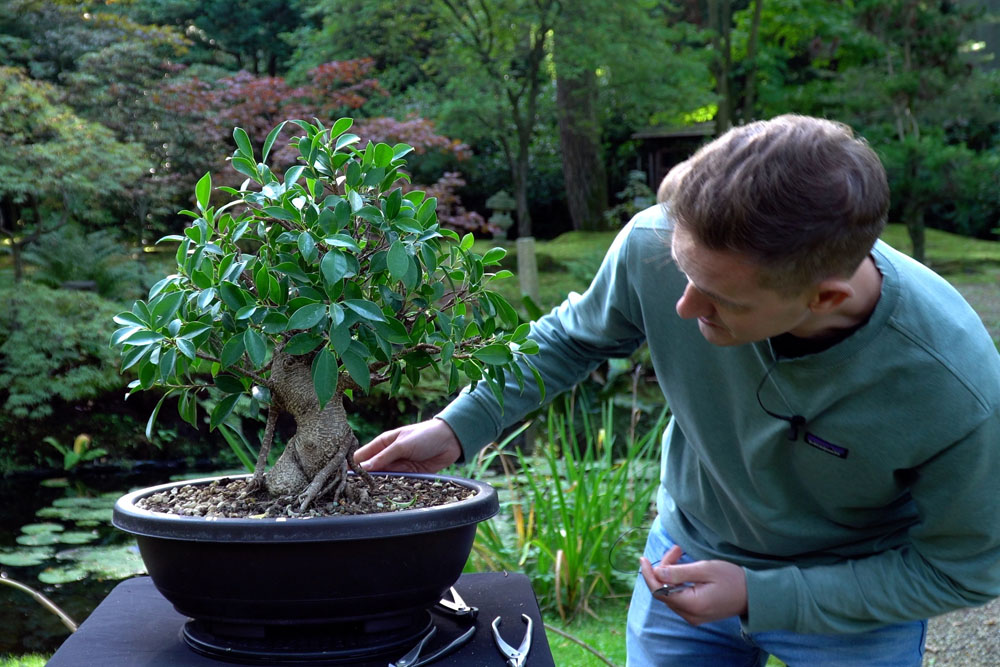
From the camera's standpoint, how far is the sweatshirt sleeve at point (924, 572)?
1.13 metres

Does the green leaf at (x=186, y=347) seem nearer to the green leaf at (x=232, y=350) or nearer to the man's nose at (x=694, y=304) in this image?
the green leaf at (x=232, y=350)

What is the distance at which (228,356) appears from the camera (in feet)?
3.18

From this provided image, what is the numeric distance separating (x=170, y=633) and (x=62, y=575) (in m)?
2.67

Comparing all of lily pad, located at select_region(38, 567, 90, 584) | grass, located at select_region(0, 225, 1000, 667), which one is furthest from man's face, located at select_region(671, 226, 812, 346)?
lily pad, located at select_region(38, 567, 90, 584)

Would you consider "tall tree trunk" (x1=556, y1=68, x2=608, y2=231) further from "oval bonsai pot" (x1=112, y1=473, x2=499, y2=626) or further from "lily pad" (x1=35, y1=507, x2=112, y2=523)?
"oval bonsai pot" (x1=112, y1=473, x2=499, y2=626)

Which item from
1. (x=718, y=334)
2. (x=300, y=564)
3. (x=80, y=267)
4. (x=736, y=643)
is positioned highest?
(x=718, y=334)

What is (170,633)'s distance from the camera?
1125 millimetres

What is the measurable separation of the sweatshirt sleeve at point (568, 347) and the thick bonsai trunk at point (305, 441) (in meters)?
0.26

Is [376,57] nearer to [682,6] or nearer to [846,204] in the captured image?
[682,6]

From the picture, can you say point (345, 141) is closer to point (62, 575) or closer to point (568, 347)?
point (568, 347)

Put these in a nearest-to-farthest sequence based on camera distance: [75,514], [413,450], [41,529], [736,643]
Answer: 1. [413,450]
2. [736,643]
3. [41,529]
4. [75,514]

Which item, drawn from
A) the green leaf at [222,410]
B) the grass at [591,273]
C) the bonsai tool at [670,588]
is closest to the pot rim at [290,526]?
the green leaf at [222,410]

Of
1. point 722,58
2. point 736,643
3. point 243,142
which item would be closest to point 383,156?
point 243,142

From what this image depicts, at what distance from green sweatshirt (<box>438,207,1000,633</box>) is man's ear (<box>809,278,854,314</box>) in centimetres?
10
